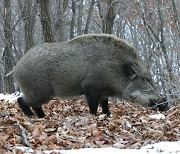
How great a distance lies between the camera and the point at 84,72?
989 centimetres

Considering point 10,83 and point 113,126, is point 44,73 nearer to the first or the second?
point 113,126

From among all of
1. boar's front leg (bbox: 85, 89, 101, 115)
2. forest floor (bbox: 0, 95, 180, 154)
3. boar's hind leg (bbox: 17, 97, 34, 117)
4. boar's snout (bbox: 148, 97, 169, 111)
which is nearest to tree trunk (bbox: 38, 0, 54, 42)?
boar's hind leg (bbox: 17, 97, 34, 117)

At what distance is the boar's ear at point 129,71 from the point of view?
33.0 feet

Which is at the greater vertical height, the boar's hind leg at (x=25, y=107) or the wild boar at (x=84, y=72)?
the wild boar at (x=84, y=72)

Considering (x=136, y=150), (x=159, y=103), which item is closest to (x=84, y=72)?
(x=159, y=103)

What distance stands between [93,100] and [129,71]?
108cm

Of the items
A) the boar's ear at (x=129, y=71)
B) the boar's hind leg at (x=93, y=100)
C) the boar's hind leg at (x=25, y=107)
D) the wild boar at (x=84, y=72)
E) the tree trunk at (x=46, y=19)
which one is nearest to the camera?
the boar's hind leg at (x=93, y=100)

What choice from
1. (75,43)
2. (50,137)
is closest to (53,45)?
(75,43)

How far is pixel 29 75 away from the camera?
9977 millimetres

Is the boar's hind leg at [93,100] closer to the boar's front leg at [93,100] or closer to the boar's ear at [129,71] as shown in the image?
the boar's front leg at [93,100]

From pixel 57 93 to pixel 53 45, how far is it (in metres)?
1.07

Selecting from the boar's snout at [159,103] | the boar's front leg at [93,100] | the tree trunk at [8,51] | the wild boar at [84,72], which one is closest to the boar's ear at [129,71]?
the wild boar at [84,72]

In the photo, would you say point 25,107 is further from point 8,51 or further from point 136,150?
point 8,51

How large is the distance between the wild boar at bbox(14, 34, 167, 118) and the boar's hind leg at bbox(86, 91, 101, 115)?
66mm
